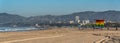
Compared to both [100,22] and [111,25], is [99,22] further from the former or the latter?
[111,25]

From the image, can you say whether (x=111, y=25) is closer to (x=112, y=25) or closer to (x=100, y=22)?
(x=112, y=25)

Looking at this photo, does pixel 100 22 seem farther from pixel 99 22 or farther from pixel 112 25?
pixel 112 25

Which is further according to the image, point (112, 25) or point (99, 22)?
point (112, 25)

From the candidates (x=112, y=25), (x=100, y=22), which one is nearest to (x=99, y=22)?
(x=100, y=22)

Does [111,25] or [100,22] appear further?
[111,25]

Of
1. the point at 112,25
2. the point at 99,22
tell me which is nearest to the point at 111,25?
the point at 112,25

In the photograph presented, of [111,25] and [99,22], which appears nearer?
[99,22]
